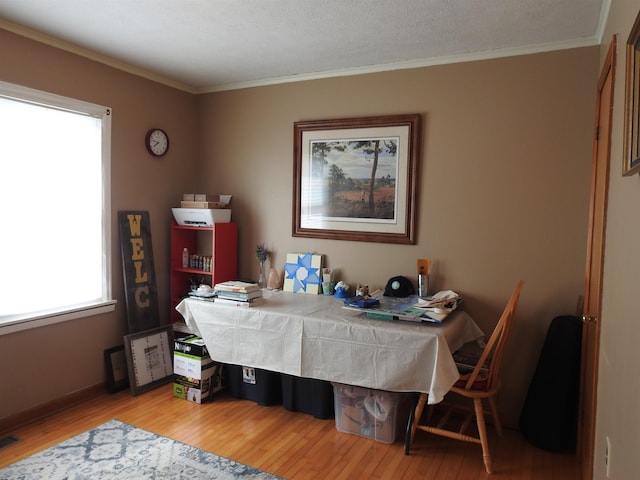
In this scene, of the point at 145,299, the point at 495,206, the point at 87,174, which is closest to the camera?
the point at 495,206

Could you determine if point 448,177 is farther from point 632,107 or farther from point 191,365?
point 191,365

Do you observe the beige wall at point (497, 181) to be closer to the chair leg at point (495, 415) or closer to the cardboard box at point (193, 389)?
the chair leg at point (495, 415)

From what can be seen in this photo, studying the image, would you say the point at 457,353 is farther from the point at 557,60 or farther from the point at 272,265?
the point at 557,60

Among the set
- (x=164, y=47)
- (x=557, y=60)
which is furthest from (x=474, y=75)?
(x=164, y=47)

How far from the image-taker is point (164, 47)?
10.2 ft

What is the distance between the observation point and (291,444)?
2834mm

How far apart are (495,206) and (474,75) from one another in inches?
35.2

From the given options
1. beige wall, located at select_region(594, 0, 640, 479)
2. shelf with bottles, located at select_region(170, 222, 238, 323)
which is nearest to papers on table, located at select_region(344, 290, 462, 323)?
beige wall, located at select_region(594, 0, 640, 479)

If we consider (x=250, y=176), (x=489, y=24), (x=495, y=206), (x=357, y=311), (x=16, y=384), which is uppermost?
(x=489, y=24)

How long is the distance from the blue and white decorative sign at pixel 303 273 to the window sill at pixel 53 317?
1358mm

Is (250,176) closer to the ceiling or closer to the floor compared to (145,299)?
closer to the ceiling

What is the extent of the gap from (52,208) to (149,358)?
1.35 meters

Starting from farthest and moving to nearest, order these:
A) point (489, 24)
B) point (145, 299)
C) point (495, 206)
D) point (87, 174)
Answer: point (145, 299) < point (87, 174) < point (495, 206) < point (489, 24)

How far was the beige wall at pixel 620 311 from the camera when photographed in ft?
4.30
